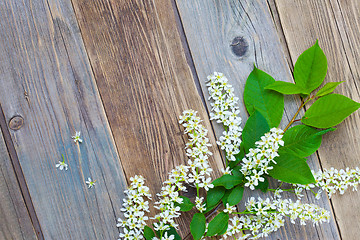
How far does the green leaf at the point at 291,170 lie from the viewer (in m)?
1.03

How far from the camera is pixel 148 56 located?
3.82 ft

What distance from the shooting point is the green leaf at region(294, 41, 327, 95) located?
1107mm

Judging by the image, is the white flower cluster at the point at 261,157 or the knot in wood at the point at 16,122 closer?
the white flower cluster at the point at 261,157

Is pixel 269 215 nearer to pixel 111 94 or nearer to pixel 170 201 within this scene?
pixel 170 201

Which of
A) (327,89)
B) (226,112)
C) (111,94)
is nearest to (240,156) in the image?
(226,112)

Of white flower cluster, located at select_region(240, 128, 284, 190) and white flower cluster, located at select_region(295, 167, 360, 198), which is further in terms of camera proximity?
white flower cluster, located at select_region(295, 167, 360, 198)

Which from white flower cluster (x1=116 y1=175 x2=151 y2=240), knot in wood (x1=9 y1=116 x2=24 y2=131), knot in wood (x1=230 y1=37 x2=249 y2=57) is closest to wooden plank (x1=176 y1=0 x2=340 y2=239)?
knot in wood (x1=230 y1=37 x2=249 y2=57)

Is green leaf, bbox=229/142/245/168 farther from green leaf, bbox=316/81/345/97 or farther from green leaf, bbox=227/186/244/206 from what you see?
green leaf, bbox=316/81/345/97

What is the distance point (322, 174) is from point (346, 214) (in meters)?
0.18

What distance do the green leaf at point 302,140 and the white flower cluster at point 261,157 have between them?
0.15ft

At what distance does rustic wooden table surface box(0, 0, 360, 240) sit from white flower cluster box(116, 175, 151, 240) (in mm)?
38

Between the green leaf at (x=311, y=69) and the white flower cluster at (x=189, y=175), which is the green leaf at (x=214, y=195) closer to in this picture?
the white flower cluster at (x=189, y=175)

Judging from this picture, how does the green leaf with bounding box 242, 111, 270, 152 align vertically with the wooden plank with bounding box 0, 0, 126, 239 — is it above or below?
below

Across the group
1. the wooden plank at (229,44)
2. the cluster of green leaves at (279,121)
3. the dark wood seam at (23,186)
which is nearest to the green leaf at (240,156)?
the cluster of green leaves at (279,121)
